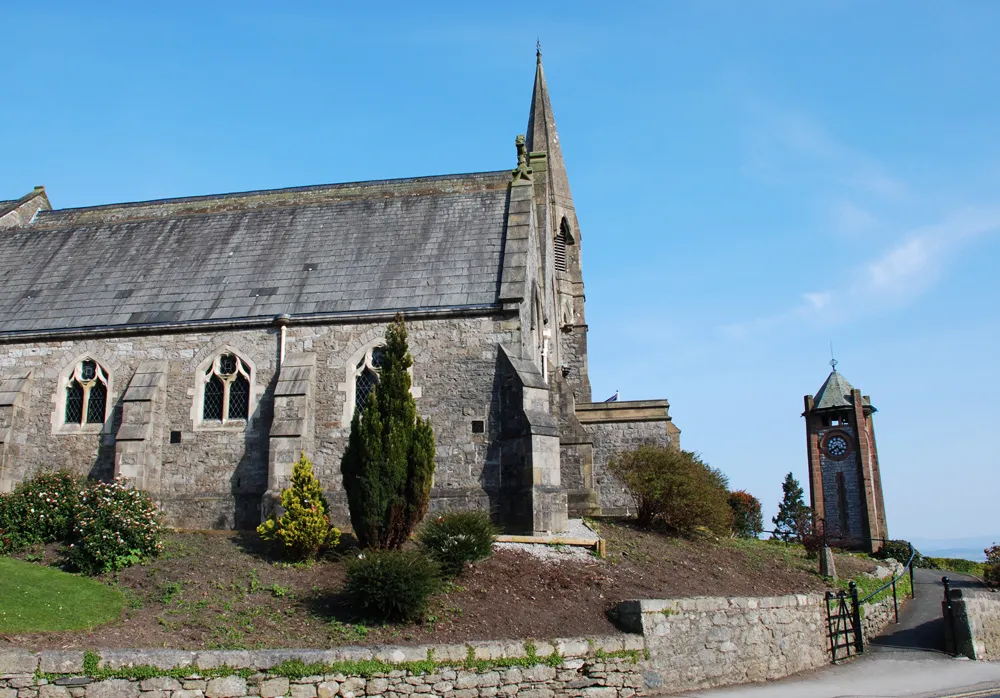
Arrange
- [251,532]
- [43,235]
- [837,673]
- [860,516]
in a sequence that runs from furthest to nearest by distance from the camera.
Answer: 1. [860,516]
2. [43,235]
3. [251,532]
4. [837,673]

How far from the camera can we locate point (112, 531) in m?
16.2

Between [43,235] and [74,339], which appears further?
[43,235]

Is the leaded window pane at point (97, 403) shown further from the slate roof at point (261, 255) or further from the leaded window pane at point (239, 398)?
the leaded window pane at point (239, 398)

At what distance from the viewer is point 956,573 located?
3659 centimetres

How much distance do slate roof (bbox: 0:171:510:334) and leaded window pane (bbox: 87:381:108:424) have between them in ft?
→ 5.60

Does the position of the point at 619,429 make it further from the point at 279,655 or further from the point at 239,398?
the point at 279,655

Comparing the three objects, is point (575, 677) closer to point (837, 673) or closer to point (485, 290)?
point (837, 673)

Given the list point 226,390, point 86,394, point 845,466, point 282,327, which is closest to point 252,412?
point 226,390

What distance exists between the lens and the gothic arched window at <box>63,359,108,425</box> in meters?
22.3

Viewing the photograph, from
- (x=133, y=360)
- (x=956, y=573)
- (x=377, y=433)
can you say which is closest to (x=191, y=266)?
(x=133, y=360)

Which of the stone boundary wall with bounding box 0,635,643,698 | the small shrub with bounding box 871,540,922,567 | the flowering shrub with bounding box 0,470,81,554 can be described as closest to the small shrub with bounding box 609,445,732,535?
the stone boundary wall with bounding box 0,635,643,698

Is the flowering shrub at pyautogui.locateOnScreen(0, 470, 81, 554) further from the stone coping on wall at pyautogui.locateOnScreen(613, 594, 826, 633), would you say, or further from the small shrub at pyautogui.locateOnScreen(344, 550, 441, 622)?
the stone coping on wall at pyautogui.locateOnScreen(613, 594, 826, 633)

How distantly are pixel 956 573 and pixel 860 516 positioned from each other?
11.1 metres

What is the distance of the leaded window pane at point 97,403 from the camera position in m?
22.2
